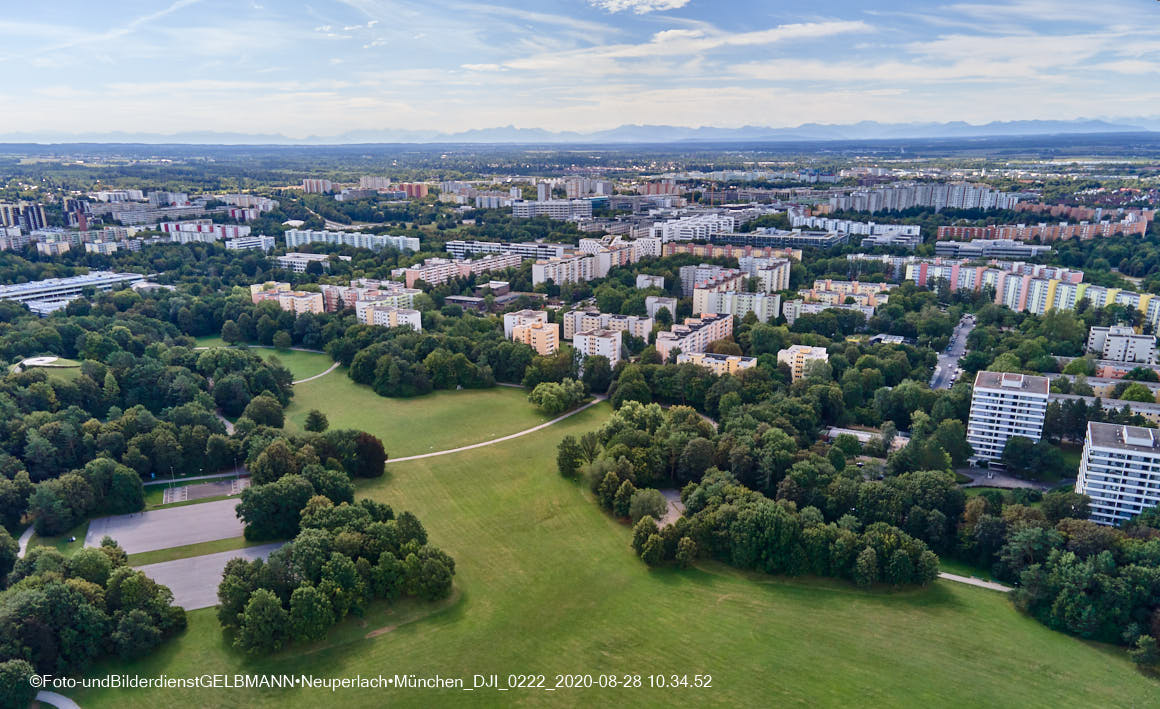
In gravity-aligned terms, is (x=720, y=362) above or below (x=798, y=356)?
below

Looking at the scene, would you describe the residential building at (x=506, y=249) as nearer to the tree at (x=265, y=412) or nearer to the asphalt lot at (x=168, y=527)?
the tree at (x=265, y=412)

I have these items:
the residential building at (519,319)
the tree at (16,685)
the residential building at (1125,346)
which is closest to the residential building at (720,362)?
the residential building at (519,319)

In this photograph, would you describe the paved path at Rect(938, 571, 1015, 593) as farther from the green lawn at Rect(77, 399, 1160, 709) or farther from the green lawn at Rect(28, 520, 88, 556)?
the green lawn at Rect(28, 520, 88, 556)

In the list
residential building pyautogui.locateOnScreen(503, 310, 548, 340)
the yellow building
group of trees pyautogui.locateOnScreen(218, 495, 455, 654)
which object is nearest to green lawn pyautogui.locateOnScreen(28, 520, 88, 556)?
group of trees pyautogui.locateOnScreen(218, 495, 455, 654)

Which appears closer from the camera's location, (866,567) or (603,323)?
(866,567)

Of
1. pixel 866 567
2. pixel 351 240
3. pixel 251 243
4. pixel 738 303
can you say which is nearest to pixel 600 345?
pixel 738 303

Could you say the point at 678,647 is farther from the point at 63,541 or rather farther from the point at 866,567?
the point at 63,541

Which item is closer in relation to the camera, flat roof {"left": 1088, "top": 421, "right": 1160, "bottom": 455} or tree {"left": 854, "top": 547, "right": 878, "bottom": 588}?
tree {"left": 854, "top": 547, "right": 878, "bottom": 588}

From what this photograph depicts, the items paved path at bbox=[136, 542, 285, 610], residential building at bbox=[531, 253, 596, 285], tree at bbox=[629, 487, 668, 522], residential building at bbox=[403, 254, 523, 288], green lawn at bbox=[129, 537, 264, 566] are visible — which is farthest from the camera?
residential building at bbox=[531, 253, 596, 285]
